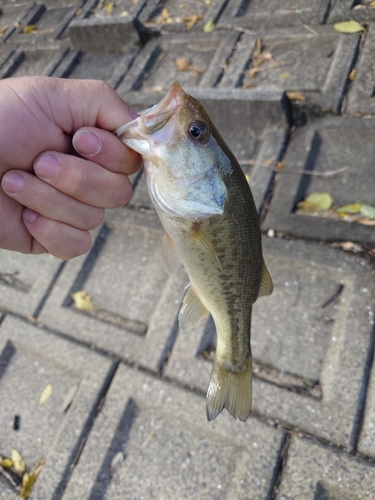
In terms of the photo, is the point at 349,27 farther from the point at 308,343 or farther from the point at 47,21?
the point at 47,21

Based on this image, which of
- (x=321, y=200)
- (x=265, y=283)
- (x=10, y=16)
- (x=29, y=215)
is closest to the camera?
(x=29, y=215)

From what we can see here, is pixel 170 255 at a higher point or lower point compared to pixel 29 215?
lower

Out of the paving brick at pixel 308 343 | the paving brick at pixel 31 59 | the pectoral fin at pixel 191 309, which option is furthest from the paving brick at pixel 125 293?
the paving brick at pixel 31 59

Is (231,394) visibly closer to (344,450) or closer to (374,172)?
(344,450)

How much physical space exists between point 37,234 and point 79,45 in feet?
16.2

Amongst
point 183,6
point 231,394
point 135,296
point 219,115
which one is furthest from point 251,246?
point 183,6

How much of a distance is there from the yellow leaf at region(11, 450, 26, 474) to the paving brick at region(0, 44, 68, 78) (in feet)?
16.4

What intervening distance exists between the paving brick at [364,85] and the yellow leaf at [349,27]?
19 cm

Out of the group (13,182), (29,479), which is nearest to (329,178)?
(13,182)

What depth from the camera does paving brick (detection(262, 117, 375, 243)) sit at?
127 inches

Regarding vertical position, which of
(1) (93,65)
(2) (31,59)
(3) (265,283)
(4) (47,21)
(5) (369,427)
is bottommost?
(5) (369,427)

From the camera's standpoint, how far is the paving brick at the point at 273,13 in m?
4.62

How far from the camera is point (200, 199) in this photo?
68.2 inches

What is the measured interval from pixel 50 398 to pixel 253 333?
1.59 m
